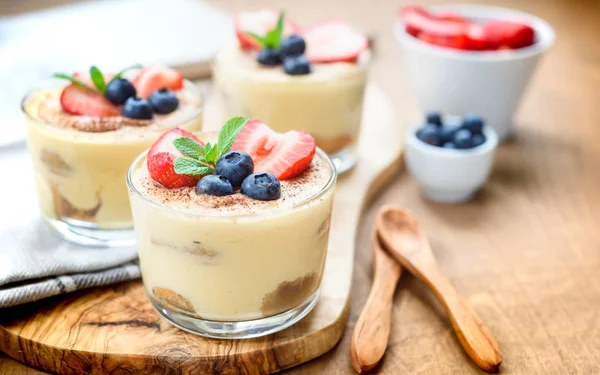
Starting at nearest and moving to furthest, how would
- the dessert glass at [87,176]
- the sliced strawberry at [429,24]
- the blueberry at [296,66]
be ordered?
1. the dessert glass at [87,176]
2. the blueberry at [296,66]
3. the sliced strawberry at [429,24]

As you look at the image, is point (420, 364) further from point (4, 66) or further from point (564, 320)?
point (4, 66)

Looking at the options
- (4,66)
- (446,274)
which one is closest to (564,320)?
(446,274)

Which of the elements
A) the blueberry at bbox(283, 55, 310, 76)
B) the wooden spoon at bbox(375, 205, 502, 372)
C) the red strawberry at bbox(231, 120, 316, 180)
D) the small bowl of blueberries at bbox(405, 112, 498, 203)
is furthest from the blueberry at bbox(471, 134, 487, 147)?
the red strawberry at bbox(231, 120, 316, 180)

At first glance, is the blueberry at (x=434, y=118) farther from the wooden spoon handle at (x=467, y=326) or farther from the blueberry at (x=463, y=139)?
the wooden spoon handle at (x=467, y=326)

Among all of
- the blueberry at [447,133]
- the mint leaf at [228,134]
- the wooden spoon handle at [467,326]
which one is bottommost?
the wooden spoon handle at [467,326]

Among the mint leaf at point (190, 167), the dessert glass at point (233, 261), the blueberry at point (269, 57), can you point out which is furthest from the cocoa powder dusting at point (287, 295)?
the blueberry at point (269, 57)

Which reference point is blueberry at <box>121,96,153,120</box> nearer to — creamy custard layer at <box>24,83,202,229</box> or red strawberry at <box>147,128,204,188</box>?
creamy custard layer at <box>24,83,202,229</box>

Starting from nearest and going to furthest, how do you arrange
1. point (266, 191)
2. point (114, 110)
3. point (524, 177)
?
point (266, 191) → point (114, 110) → point (524, 177)
